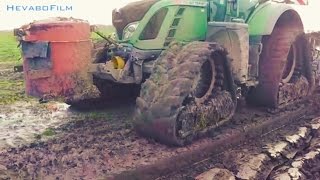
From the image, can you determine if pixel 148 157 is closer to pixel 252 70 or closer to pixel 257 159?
pixel 257 159

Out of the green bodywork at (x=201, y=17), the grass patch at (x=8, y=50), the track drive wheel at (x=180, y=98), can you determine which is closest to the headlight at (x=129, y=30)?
the green bodywork at (x=201, y=17)

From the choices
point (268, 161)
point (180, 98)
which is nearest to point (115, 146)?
point (180, 98)

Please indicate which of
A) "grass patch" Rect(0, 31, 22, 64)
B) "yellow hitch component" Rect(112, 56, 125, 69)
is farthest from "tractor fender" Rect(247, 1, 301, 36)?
"grass patch" Rect(0, 31, 22, 64)

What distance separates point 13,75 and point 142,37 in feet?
14.7

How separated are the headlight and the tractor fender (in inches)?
55.1

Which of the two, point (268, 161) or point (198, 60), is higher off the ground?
point (198, 60)

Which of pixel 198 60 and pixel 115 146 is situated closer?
pixel 115 146

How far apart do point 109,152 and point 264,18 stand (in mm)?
2707

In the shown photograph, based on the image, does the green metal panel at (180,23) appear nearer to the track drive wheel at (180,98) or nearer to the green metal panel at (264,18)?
the track drive wheel at (180,98)

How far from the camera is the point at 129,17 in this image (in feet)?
20.5

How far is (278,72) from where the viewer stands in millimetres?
6535

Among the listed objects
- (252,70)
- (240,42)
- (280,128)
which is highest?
(240,42)

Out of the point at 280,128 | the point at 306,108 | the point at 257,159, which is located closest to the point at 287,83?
the point at 306,108

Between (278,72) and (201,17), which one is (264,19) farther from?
(201,17)
